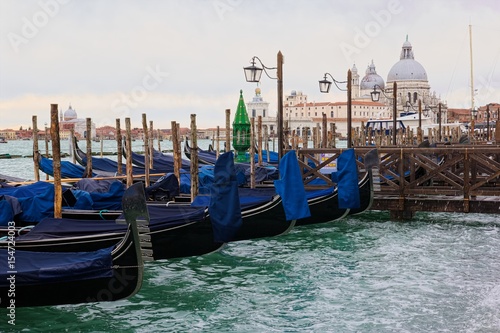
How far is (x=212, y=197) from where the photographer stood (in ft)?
17.8

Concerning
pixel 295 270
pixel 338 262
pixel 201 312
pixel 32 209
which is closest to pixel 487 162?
pixel 338 262

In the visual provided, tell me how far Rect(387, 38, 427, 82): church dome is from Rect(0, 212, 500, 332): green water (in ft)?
211

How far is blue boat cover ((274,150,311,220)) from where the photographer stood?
20.2 ft

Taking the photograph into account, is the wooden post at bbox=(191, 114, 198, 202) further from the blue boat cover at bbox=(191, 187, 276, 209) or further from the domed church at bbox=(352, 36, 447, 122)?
the domed church at bbox=(352, 36, 447, 122)

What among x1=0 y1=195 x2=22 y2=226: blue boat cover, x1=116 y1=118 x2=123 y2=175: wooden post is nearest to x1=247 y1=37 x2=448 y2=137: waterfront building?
x1=116 y1=118 x2=123 y2=175: wooden post

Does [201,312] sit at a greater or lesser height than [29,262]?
lesser

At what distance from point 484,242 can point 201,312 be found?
388 cm

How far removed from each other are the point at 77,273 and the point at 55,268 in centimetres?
14

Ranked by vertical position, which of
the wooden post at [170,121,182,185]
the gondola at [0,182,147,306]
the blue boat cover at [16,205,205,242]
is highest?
the wooden post at [170,121,182,185]

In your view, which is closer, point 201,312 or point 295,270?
point 201,312

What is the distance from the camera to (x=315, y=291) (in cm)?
538

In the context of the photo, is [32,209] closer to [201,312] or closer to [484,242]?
[201,312]

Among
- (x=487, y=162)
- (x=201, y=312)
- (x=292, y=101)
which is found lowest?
(x=201, y=312)

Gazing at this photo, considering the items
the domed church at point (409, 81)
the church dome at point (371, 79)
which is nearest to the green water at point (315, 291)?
the domed church at point (409, 81)
